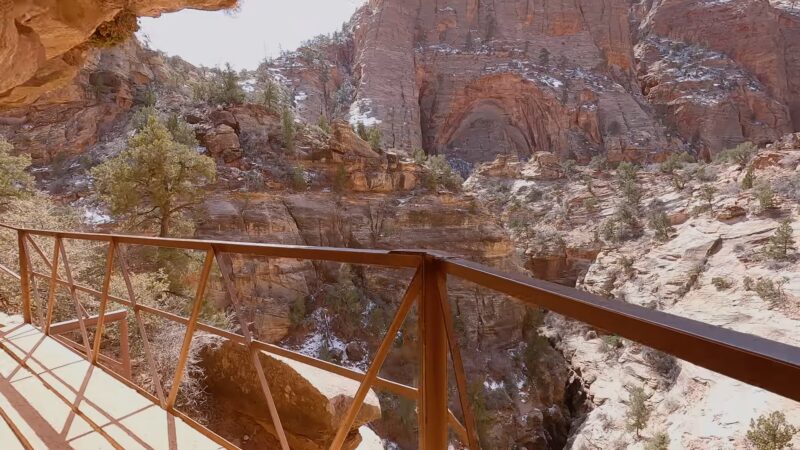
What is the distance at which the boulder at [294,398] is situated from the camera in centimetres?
434

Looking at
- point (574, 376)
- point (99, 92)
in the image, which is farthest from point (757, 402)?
point (99, 92)

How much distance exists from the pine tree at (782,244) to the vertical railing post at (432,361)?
834 inches

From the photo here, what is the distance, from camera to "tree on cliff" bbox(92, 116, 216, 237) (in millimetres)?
11062

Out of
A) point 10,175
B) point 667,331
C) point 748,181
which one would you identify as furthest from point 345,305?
point 748,181

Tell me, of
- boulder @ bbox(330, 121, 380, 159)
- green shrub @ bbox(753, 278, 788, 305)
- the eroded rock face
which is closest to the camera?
the eroded rock face

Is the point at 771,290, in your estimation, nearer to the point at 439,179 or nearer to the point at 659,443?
the point at 659,443

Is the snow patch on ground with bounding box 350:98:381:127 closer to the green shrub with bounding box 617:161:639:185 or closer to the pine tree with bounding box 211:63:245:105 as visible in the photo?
the pine tree with bounding box 211:63:245:105

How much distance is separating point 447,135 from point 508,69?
34.1 ft

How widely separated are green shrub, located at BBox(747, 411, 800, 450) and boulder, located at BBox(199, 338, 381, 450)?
941 cm

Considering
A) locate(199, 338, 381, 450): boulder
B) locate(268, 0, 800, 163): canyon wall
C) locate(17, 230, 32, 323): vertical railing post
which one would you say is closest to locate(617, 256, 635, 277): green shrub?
locate(199, 338, 381, 450): boulder

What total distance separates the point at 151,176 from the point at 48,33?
6.96m

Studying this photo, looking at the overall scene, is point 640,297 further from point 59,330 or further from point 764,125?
point 764,125

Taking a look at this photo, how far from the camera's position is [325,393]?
4.43m

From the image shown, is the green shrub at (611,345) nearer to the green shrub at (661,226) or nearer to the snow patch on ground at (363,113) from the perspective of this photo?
the green shrub at (661,226)
